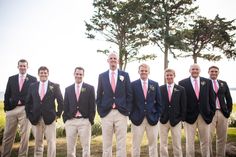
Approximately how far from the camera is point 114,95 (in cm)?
567

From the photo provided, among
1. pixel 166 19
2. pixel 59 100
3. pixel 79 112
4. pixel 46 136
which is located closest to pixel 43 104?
pixel 59 100

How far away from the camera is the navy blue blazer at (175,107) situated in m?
6.13

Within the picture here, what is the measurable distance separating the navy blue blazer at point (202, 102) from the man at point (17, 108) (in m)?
3.65

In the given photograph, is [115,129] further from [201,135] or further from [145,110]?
[201,135]

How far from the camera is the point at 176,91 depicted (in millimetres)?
6262

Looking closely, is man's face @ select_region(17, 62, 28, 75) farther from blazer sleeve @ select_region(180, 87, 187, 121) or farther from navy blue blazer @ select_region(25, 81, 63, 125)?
blazer sleeve @ select_region(180, 87, 187, 121)

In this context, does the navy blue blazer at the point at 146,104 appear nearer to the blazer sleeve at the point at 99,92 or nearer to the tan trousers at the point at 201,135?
the blazer sleeve at the point at 99,92

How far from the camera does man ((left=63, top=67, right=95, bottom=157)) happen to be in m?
5.82

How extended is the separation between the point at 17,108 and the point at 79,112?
1.68 m

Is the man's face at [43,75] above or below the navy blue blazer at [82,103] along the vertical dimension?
above

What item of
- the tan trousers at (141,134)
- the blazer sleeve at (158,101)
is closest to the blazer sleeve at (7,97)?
the tan trousers at (141,134)

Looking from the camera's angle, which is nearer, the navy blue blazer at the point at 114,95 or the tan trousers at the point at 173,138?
the navy blue blazer at the point at 114,95

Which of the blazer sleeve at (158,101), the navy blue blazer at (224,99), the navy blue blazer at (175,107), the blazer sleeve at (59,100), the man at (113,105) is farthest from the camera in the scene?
the navy blue blazer at (224,99)

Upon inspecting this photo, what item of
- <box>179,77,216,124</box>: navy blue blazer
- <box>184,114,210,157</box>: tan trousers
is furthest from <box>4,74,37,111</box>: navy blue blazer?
<box>184,114,210,157</box>: tan trousers
